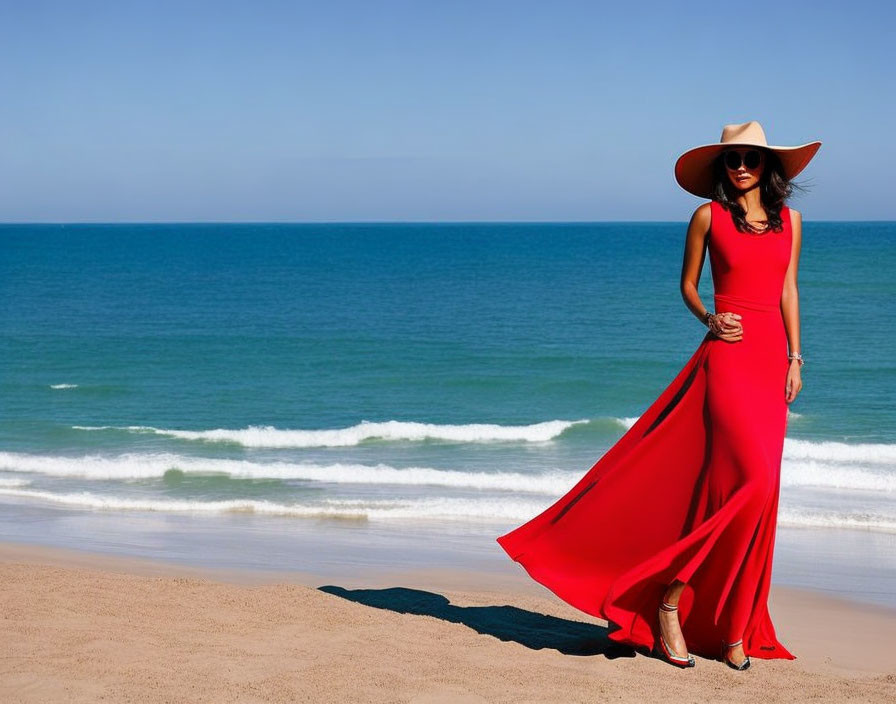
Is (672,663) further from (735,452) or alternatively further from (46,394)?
(46,394)

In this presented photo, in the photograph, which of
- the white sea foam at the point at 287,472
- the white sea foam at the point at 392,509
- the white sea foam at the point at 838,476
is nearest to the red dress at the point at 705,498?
the white sea foam at the point at 392,509

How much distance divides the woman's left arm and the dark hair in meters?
0.11

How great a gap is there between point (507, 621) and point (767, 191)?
2.78m

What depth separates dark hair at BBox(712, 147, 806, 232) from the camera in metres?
5.01

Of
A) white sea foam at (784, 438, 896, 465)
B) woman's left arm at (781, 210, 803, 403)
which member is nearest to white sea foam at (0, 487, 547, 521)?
white sea foam at (784, 438, 896, 465)

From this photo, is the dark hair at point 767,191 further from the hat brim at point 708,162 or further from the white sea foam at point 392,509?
the white sea foam at point 392,509

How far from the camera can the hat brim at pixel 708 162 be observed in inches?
194

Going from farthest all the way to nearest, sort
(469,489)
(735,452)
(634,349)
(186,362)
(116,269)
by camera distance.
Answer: (116,269), (634,349), (186,362), (469,489), (735,452)

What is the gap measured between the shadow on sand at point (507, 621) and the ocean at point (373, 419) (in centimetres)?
169

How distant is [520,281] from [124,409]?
34315mm

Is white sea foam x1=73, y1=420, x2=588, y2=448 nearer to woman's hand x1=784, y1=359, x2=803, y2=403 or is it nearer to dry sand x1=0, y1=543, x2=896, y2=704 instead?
dry sand x1=0, y1=543, x2=896, y2=704

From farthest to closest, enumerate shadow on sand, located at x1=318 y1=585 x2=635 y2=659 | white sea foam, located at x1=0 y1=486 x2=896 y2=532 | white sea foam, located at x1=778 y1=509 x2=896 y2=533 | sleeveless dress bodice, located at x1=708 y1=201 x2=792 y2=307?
white sea foam, located at x1=0 y1=486 x2=896 y2=532
white sea foam, located at x1=778 y1=509 x2=896 y2=533
shadow on sand, located at x1=318 y1=585 x2=635 y2=659
sleeveless dress bodice, located at x1=708 y1=201 x2=792 y2=307

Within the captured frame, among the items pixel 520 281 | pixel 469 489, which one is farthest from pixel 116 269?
pixel 469 489

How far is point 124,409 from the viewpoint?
18938 millimetres
